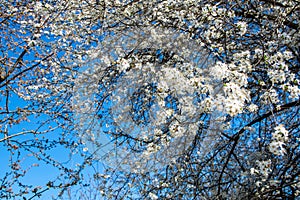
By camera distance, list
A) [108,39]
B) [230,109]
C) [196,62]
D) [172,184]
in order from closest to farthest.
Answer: [230,109], [196,62], [172,184], [108,39]

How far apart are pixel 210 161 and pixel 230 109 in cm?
201

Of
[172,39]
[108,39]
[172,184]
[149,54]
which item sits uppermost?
[108,39]

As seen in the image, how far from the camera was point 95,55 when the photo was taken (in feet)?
13.3

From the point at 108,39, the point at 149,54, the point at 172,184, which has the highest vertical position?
the point at 108,39

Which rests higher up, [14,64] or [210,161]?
[14,64]

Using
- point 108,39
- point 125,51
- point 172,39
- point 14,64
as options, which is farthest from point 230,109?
point 14,64

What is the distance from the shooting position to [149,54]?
13.3 ft

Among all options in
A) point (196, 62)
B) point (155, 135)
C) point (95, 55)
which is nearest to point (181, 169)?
point (155, 135)

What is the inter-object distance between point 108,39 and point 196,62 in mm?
1372

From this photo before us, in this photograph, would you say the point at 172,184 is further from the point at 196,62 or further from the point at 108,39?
the point at 108,39

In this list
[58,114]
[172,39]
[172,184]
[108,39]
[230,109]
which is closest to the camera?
[230,109]

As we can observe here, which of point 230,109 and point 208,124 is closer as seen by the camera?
point 230,109

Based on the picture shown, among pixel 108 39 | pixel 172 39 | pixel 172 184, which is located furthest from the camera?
pixel 108 39

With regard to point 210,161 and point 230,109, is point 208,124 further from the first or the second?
point 230,109
